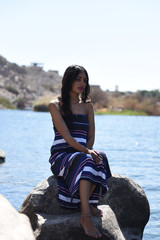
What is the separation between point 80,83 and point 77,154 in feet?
3.02

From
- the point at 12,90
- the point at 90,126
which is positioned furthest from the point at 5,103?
the point at 90,126

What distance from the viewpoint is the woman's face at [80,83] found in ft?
16.3

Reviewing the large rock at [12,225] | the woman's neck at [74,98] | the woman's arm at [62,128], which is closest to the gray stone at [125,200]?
the woman's arm at [62,128]

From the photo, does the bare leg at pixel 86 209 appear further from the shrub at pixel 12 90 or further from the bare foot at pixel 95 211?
the shrub at pixel 12 90

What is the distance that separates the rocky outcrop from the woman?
0.13m

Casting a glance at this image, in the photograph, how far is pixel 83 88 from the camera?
5.03 meters

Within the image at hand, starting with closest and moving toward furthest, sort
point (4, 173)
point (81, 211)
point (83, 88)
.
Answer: point (81, 211) → point (83, 88) → point (4, 173)

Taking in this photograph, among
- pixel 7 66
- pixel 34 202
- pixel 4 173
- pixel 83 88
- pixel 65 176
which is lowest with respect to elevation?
pixel 4 173

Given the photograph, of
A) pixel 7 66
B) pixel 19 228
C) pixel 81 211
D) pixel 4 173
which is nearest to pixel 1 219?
pixel 19 228

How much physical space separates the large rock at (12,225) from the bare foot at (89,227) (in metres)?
1.15

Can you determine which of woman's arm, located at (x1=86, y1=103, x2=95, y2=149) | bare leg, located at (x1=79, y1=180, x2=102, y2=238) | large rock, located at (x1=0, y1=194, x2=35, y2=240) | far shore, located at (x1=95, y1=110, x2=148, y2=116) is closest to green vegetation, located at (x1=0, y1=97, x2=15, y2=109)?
far shore, located at (x1=95, y1=110, x2=148, y2=116)

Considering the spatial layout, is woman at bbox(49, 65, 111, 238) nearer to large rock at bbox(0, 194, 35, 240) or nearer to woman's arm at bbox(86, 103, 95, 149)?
woman's arm at bbox(86, 103, 95, 149)

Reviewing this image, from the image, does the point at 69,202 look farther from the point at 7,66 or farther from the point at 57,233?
the point at 7,66

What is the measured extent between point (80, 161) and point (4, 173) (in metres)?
6.93
